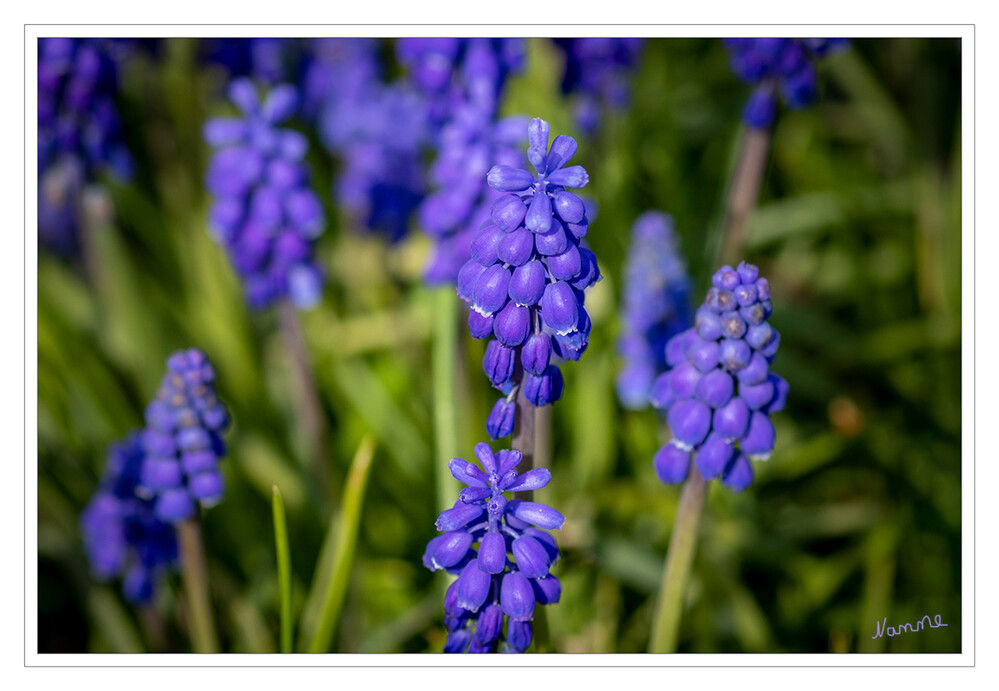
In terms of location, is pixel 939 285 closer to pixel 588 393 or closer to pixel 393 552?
pixel 588 393

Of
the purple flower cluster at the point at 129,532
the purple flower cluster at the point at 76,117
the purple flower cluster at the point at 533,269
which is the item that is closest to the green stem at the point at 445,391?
the purple flower cluster at the point at 129,532

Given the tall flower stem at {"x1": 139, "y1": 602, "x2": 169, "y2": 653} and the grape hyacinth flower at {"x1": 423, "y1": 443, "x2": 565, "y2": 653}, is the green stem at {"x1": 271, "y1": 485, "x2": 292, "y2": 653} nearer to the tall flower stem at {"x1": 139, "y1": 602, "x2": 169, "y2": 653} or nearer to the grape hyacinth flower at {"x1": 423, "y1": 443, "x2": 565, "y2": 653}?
the grape hyacinth flower at {"x1": 423, "y1": 443, "x2": 565, "y2": 653}

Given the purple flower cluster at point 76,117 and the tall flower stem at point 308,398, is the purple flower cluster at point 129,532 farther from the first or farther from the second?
the purple flower cluster at point 76,117

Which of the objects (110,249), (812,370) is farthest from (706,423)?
(110,249)

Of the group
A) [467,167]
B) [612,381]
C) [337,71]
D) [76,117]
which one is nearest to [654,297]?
[612,381]

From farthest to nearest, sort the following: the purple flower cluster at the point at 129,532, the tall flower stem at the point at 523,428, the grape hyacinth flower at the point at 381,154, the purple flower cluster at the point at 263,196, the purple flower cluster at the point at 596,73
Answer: the grape hyacinth flower at the point at 381,154 → the purple flower cluster at the point at 596,73 → the purple flower cluster at the point at 263,196 → the purple flower cluster at the point at 129,532 → the tall flower stem at the point at 523,428

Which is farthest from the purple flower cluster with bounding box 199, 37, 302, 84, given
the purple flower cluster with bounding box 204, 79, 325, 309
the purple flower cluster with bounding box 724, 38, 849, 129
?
the purple flower cluster with bounding box 724, 38, 849, 129
